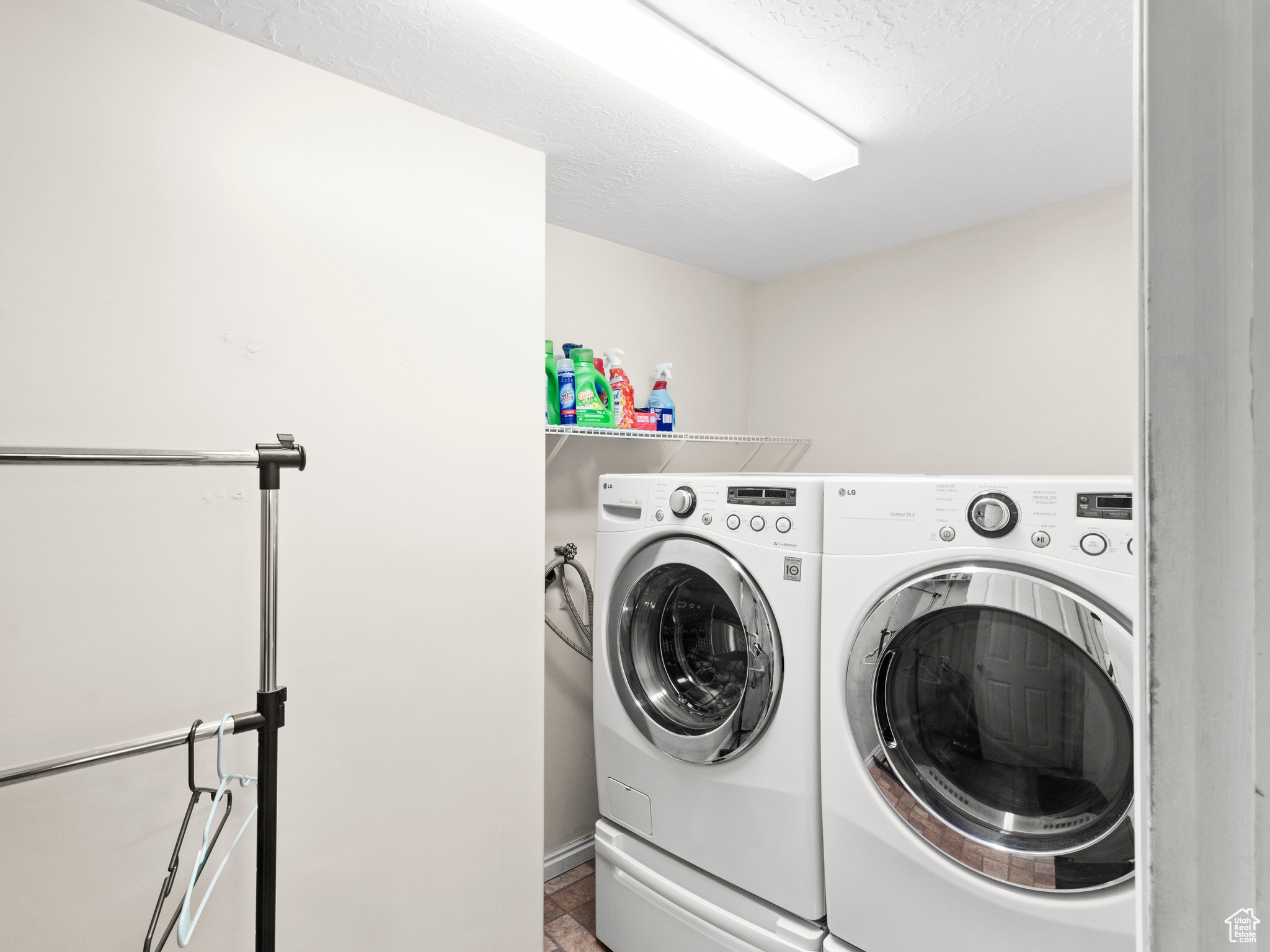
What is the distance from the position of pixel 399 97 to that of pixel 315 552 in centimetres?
105

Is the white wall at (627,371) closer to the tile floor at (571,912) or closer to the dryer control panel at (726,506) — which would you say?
the tile floor at (571,912)

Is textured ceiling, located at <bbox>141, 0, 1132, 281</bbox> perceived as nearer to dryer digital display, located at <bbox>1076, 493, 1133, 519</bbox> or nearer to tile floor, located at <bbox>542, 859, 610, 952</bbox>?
dryer digital display, located at <bbox>1076, 493, 1133, 519</bbox>

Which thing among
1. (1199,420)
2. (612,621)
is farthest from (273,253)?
(1199,420)

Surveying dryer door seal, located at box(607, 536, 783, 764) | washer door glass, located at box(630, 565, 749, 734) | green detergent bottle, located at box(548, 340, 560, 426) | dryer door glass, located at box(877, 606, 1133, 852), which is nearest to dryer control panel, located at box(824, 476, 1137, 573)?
dryer door glass, located at box(877, 606, 1133, 852)

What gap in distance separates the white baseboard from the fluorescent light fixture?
2209 mm

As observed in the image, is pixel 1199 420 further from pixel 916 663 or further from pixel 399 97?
pixel 399 97

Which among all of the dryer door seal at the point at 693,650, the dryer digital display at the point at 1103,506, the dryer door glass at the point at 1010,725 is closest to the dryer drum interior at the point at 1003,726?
the dryer door glass at the point at 1010,725

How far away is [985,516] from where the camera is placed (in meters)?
1.20

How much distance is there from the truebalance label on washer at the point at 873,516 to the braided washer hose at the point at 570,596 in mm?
1054

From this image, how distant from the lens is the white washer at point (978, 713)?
109cm

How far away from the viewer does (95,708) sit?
1147 mm

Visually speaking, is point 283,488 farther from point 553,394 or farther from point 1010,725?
point 1010,725

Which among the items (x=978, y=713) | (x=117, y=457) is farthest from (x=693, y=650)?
(x=117, y=457)

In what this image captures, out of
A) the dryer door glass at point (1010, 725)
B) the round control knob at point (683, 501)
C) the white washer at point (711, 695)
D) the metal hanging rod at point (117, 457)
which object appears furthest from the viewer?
the round control knob at point (683, 501)
